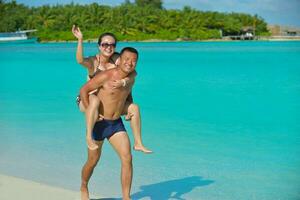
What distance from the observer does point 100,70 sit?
384 centimetres

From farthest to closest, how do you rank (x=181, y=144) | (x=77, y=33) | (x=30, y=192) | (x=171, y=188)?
(x=181, y=144)
(x=171, y=188)
(x=30, y=192)
(x=77, y=33)

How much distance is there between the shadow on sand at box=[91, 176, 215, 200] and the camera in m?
5.12

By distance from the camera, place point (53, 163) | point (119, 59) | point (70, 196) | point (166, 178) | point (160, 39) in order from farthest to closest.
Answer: point (160, 39)
point (53, 163)
point (166, 178)
point (70, 196)
point (119, 59)

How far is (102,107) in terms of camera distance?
3.79m

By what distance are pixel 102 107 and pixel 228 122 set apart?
681 cm

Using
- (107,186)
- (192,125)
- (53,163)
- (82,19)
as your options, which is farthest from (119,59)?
(82,19)

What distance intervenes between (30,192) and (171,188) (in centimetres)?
157

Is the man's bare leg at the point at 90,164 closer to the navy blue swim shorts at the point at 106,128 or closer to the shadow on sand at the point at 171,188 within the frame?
the navy blue swim shorts at the point at 106,128

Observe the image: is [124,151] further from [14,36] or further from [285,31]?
[285,31]

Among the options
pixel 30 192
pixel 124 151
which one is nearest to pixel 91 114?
pixel 124 151

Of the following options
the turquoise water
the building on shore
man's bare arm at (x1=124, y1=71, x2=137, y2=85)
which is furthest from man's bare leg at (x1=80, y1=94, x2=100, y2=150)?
the building on shore

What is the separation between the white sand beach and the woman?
90 centimetres

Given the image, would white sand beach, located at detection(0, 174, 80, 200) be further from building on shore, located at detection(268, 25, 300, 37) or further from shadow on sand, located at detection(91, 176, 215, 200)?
building on shore, located at detection(268, 25, 300, 37)

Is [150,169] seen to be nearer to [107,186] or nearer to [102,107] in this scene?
[107,186]
